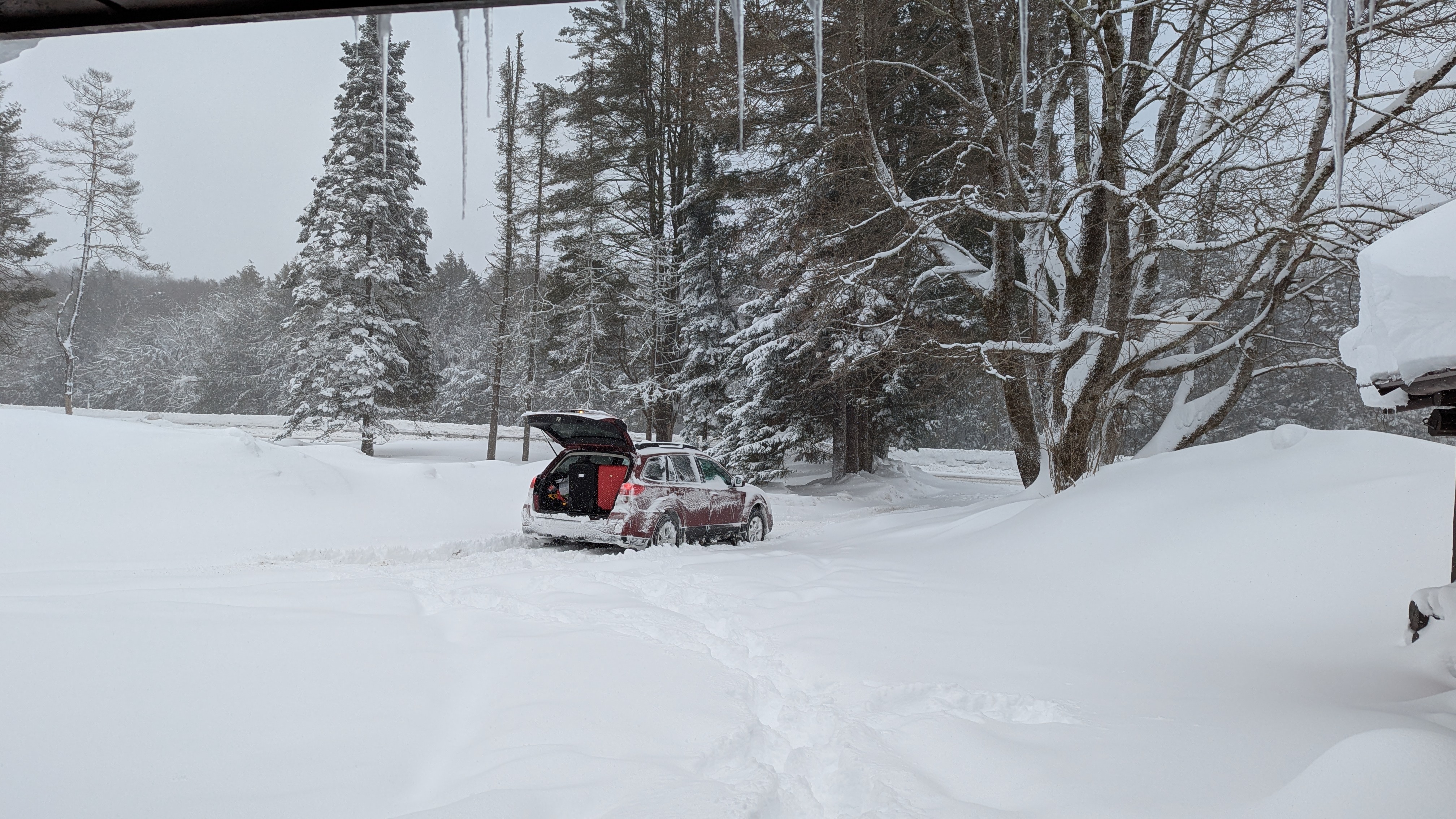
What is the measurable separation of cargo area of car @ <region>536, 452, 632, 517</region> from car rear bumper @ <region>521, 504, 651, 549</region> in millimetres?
435

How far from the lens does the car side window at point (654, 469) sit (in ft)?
32.2

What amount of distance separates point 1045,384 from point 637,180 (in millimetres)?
15157

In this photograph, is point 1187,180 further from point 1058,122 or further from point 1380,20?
point 1058,122

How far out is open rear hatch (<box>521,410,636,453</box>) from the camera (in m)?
9.65

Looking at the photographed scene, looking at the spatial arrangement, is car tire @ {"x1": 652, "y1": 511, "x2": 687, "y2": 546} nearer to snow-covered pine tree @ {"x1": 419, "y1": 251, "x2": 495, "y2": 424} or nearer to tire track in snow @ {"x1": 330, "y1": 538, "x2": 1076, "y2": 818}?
tire track in snow @ {"x1": 330, "y1": 538, "x2": 1076, "y2": 818}

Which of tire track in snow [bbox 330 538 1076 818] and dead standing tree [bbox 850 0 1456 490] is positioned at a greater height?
dead standing tree [bbox 850 0 1456 490]

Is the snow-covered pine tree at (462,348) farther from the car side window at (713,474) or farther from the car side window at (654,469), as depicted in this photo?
the car side window at (654,469)

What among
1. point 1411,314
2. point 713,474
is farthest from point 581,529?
point 1411,314

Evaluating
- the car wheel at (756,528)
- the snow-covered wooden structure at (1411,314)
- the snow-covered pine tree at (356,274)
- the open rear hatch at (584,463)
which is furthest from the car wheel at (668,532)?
the snow-covered pine tree at (356,274)

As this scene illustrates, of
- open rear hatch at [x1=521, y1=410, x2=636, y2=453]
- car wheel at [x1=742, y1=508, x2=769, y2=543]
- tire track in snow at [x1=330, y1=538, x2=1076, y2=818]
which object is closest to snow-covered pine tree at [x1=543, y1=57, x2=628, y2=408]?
car wheel at [x1=742, y1=508, x2=769, y2=543]

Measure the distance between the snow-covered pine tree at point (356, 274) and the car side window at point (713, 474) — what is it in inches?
722

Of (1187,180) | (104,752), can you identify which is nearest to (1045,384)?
(1187,180)

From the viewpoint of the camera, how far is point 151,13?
8.66 ft

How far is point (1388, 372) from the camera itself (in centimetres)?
381
